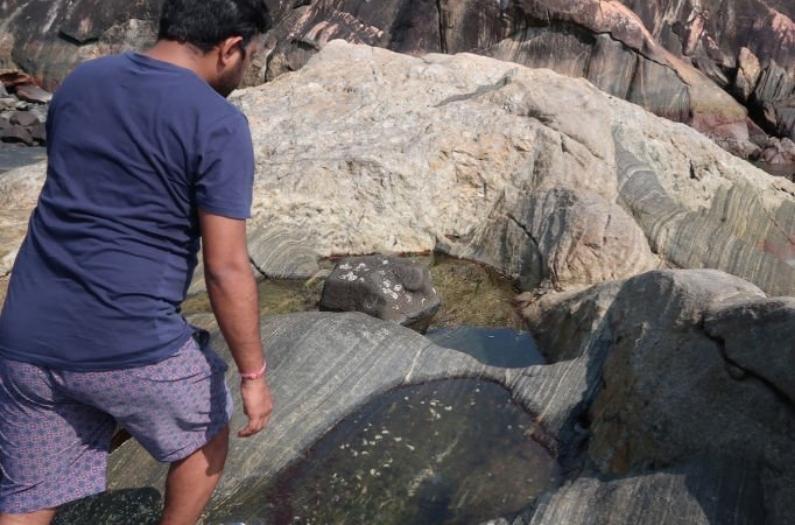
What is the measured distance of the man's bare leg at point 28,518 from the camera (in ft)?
7.18

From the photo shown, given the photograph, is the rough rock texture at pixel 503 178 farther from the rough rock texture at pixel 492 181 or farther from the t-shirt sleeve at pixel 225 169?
the t-shirt sleeve at pixel 225 169

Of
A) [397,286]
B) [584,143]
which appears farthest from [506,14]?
[397,286]

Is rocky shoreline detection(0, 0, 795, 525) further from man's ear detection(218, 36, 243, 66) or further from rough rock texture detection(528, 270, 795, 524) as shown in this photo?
man's ear detection(218, 36, 243, 66)

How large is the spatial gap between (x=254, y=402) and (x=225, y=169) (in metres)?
0.66

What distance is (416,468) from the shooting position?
12.5ft

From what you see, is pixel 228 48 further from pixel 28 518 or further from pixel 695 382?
pixel 695 382

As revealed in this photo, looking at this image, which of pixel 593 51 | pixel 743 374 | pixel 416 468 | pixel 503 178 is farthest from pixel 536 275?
pixel 593 51

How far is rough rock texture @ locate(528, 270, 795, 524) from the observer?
Result: 298 centimetres

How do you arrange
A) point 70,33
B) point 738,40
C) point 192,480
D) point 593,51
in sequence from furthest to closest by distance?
point 70,33
point 738,40
point 593,51
point 192,480

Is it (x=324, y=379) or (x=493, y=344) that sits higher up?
(x=324, y=379)

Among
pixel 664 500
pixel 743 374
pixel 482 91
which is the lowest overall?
pixel 482 91

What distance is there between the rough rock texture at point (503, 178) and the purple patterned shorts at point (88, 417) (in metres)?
4.68

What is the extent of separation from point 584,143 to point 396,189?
6.71 ft

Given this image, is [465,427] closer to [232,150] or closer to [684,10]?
[232,150]
